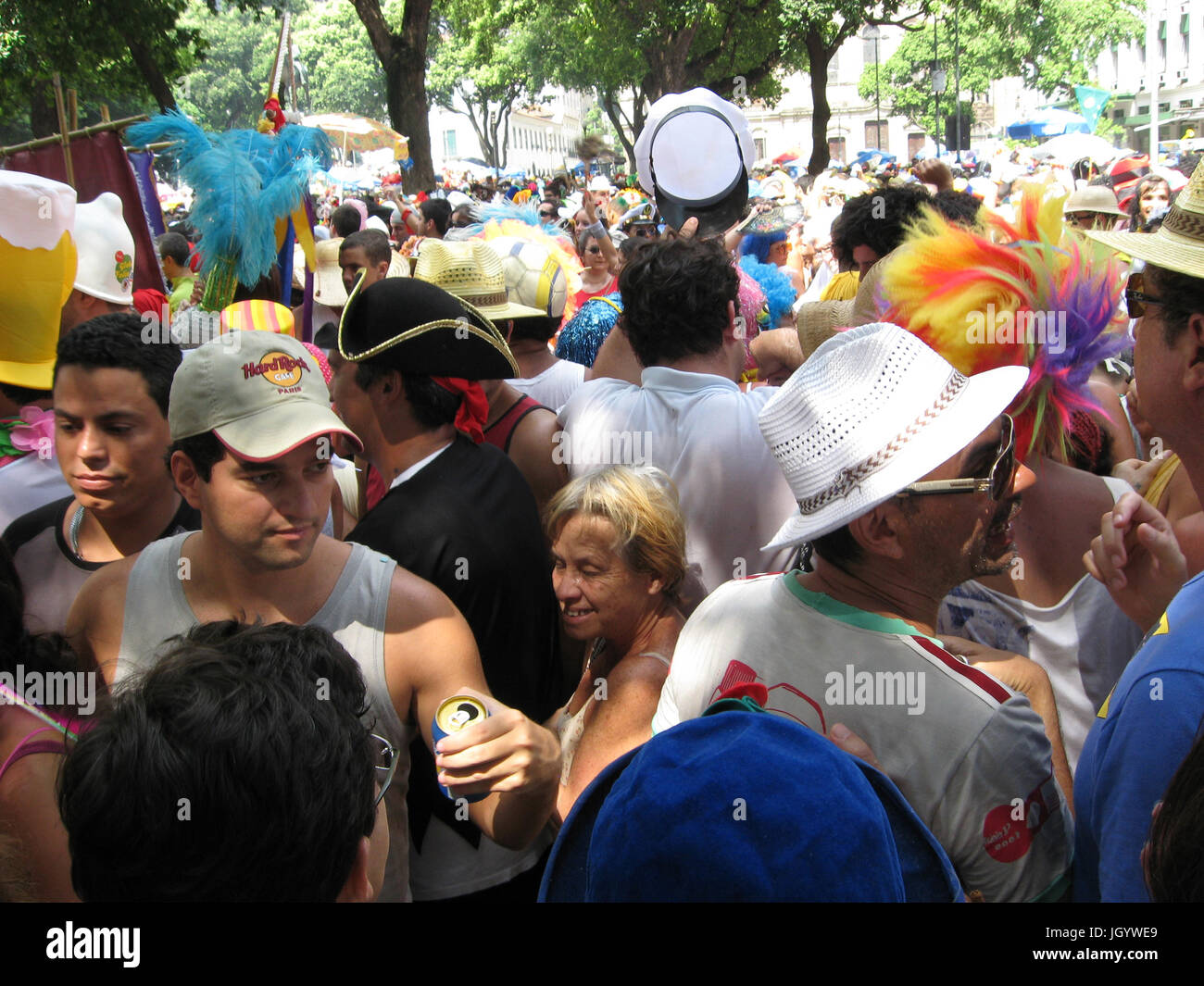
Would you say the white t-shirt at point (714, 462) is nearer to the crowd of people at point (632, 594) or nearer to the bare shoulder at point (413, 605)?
the crowd of people at point (632, 594)

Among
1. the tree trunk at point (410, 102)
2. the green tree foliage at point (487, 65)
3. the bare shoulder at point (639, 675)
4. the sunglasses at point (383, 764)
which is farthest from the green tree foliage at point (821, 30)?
the sunglasses at point (383, 764)

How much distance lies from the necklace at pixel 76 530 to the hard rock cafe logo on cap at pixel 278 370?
0.84m

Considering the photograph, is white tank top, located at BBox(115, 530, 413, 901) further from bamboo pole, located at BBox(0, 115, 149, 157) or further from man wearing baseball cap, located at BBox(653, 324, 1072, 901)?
bamboo pole, located at BBox(0, 115, 149, 157)

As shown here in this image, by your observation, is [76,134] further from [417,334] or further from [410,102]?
[410,102]

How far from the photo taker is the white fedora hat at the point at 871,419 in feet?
5.61

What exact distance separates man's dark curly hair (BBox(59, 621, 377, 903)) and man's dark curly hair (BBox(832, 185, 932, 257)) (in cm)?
331

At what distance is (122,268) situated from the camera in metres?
3.97

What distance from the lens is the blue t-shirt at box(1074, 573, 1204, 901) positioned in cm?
132

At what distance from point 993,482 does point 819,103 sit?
25.6 meters

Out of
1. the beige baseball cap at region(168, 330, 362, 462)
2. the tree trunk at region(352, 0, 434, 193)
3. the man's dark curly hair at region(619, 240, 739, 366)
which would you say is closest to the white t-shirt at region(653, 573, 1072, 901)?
the beige baseball cap at region(168, 330, 362, 462)
